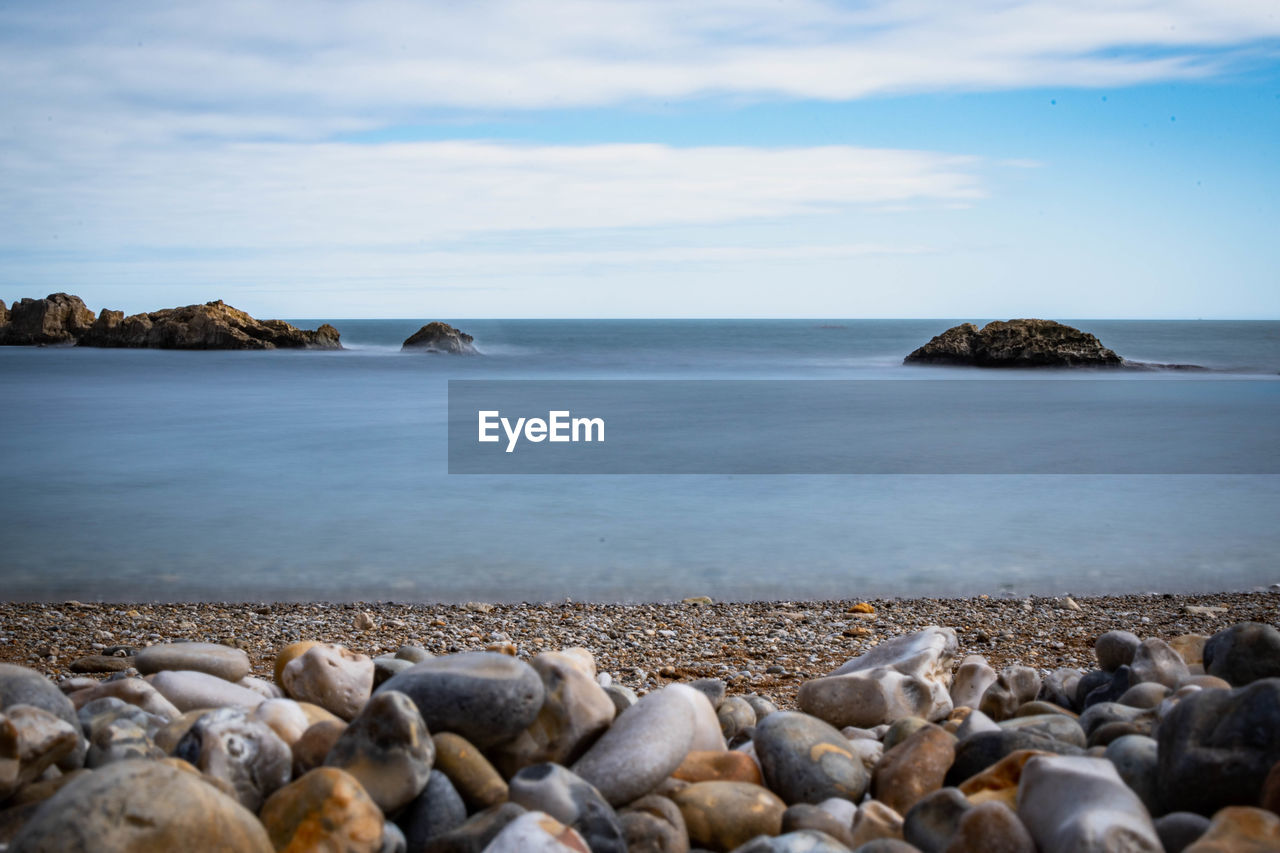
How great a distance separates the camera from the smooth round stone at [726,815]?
2.12 metres

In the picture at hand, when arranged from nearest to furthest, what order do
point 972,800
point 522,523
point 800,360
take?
point 972,800 < point 522,523 < point 800,360

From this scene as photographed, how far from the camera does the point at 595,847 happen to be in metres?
1.93

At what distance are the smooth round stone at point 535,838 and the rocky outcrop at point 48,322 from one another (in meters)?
54.8

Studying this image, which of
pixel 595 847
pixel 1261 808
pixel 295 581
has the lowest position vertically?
pixel 295 581

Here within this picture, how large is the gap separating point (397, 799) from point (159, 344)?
46768 millimetres

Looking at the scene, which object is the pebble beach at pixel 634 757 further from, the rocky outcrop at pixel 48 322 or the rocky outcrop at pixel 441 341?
the rocky outcrop at pixel 48 322

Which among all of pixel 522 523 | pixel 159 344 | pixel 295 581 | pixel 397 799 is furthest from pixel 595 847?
pixel 159 344

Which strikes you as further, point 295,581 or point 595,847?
point 295,581

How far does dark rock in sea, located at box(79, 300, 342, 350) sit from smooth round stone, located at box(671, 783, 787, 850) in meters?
43.4

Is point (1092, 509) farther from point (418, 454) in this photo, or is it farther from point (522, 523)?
point (418, 454)

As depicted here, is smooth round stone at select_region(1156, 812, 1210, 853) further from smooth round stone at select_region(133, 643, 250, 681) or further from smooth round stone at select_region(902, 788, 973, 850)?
smooth round stone at select_region(133, 643, 250, 681)

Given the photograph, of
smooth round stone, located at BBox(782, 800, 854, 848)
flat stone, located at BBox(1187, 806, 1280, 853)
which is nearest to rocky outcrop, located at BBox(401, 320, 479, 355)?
smooth round stone, located at BBox(782, 800, 854, 848)

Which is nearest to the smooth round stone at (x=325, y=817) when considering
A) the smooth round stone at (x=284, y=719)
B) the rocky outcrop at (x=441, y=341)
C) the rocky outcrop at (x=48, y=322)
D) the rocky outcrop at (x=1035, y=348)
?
the smooth round stone at (x=284, y=719)

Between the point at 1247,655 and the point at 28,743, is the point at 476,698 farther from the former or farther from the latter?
the point at 1247,655
